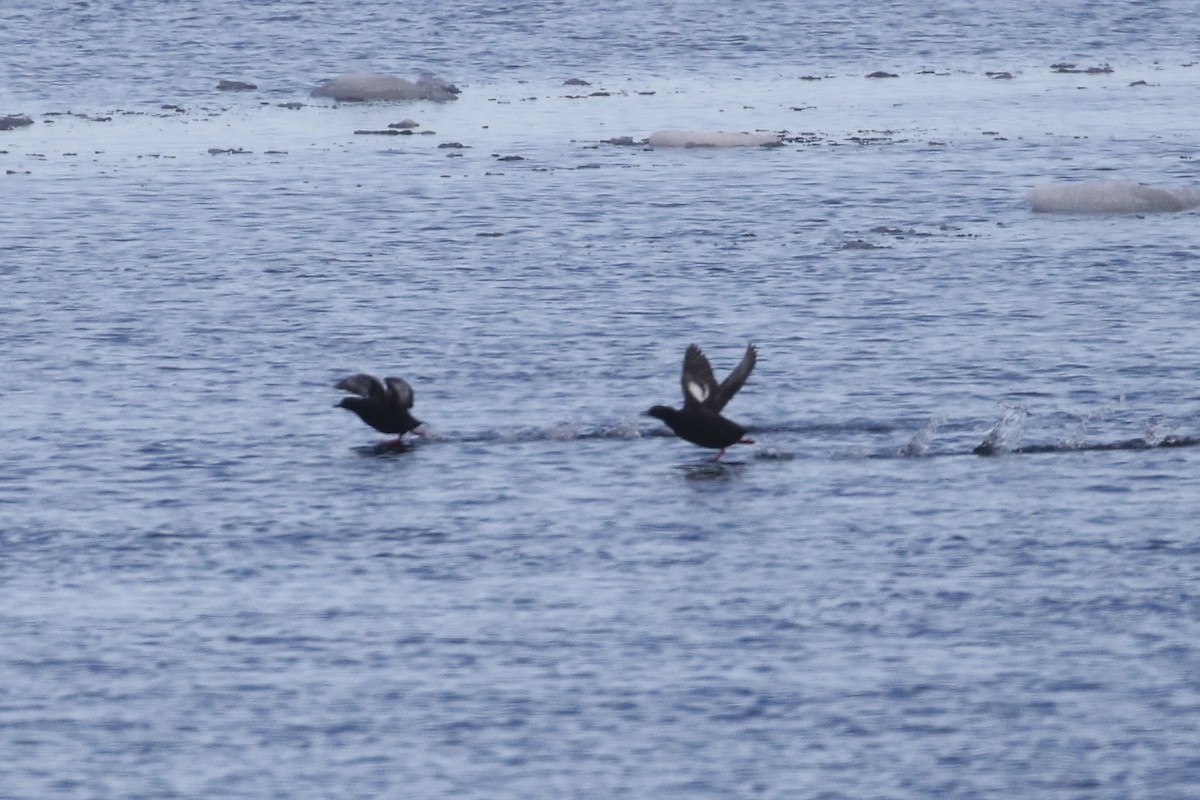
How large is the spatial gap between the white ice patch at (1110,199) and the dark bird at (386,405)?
13.4m

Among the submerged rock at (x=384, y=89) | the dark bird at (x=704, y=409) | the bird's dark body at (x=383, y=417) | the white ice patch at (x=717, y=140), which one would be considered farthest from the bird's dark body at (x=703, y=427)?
the submerged rock at (x=384, y=89)

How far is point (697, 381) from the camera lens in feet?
57.2

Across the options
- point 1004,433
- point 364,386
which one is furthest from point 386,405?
point 1004,433

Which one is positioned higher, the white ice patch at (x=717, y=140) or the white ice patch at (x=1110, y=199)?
the white ice patch at (x=717, y=140)

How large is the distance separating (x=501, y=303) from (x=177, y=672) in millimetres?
11401

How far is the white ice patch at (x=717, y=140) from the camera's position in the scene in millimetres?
35688

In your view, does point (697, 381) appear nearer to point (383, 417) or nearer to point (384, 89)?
point (383, 417)

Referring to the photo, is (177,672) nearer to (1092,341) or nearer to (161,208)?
(1092,341)

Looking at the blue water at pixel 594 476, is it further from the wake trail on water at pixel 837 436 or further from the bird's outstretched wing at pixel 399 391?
the bird's outstretched wing at pixel 399 391

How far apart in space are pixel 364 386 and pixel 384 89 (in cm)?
2624

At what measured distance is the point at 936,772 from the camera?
35.8ft

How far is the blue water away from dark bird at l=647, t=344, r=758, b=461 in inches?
10.3

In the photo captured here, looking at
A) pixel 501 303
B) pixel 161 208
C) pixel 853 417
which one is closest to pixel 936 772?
pixel 853 417

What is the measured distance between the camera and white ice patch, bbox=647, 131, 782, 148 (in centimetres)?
3569
